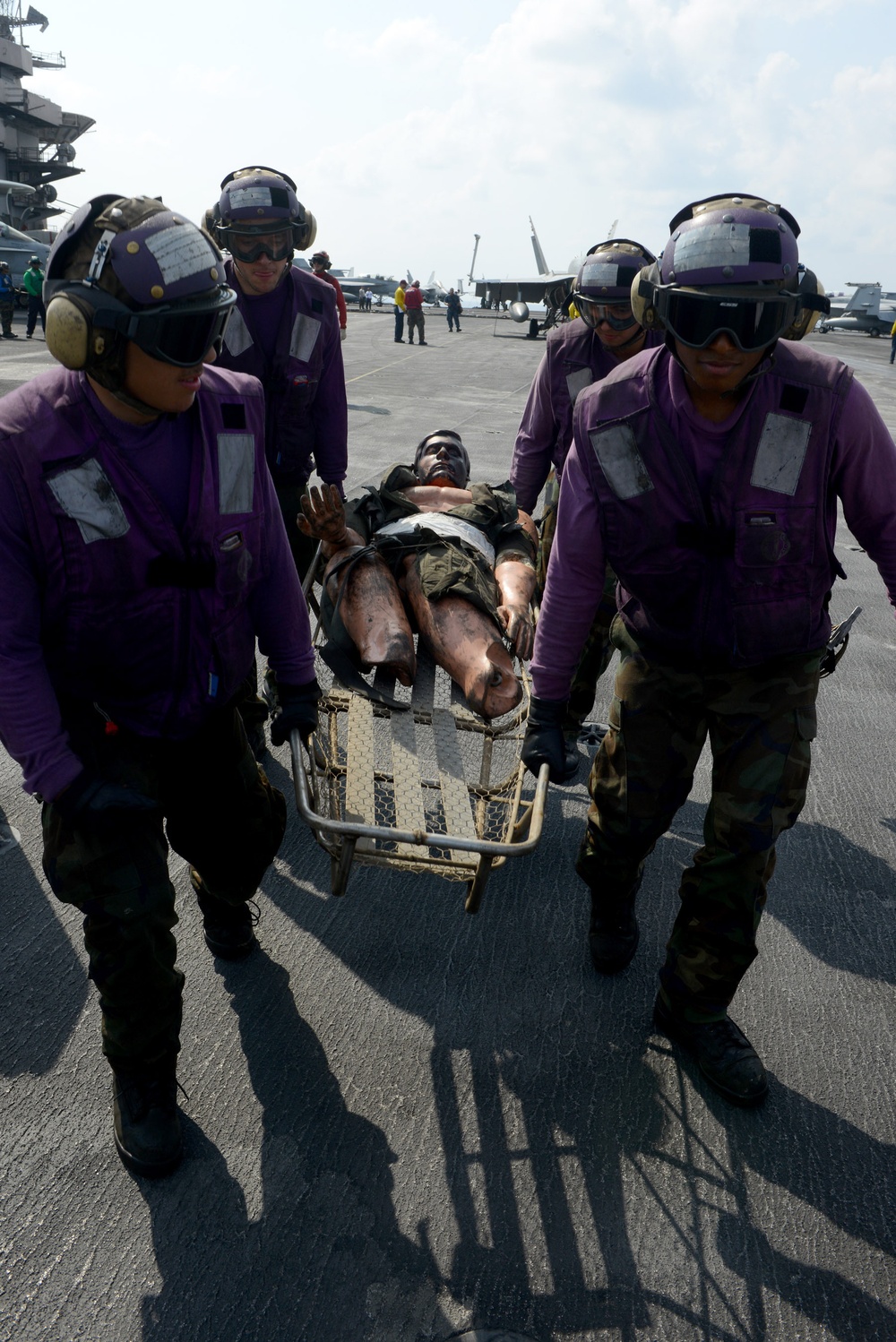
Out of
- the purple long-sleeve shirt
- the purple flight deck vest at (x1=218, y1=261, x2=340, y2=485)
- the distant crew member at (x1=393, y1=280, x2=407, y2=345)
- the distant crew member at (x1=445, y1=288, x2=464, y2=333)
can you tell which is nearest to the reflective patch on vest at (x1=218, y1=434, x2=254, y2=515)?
the purple long-sleeve shirt

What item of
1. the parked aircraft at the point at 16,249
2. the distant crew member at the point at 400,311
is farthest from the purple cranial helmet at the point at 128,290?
the parked aircraft at the point at 16,249

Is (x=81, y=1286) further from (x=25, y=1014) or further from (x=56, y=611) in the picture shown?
(x=56, y=611)

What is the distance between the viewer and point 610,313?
406 centimetres

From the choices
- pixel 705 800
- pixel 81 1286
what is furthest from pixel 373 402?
pixel 81 1286

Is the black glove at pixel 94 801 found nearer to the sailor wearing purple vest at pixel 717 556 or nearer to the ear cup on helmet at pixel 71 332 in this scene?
the ear cup on helmet at pixel 71 332

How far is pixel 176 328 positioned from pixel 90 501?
0.43 metres

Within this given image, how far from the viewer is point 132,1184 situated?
2.41 m

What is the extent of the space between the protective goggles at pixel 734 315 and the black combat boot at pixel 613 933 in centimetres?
177

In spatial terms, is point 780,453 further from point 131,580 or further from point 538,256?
point 538,256

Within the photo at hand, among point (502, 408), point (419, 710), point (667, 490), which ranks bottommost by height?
point (502, 408)

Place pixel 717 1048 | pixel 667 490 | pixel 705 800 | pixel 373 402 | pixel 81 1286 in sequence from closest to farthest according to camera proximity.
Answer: pixel 81 1286 < pixel 667 490 < pixel 717 1048 < pixel 705 800 < pixel 373 402

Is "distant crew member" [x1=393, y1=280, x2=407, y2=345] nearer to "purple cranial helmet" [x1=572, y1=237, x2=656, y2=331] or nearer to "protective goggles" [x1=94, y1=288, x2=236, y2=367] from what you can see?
"purple cranial helmet" [x1=572, y1=237, x2=656, y2=331]

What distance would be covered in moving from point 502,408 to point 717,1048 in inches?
588

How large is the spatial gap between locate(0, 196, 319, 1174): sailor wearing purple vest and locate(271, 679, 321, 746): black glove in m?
0.18
